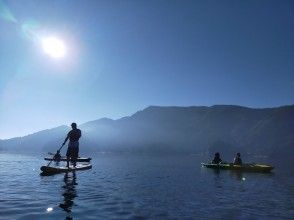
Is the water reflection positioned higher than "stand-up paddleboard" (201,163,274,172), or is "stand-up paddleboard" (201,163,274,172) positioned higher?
"stand-up paddleboard" (201,163,274,172)

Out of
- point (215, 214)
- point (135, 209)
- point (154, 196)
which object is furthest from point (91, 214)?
point (154, 196)

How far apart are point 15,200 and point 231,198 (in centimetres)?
1059

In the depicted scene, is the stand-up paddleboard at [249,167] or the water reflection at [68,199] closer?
the water reflection at [68,199]

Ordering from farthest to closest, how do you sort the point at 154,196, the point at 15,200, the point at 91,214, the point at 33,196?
the point at 154,196 < the point at 33,196 < the point at 15,200 < the point at 91,214

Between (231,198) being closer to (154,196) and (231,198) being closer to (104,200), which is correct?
(154,196)

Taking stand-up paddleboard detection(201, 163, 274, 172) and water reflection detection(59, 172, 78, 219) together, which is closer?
water reflection detection(59, 172, 78, 219)

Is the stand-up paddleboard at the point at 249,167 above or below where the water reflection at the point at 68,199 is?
above

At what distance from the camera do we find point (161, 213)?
13.9 m

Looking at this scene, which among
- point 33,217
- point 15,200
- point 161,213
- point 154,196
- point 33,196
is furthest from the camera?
point 154,196

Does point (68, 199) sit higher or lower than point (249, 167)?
lower

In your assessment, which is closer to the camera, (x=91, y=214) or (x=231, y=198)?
(x=91, y=214)

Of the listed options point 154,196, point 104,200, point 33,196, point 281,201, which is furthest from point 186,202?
point 33,196

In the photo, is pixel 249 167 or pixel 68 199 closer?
pixel 68 199

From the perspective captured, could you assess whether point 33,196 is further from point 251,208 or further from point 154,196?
point 251,208
